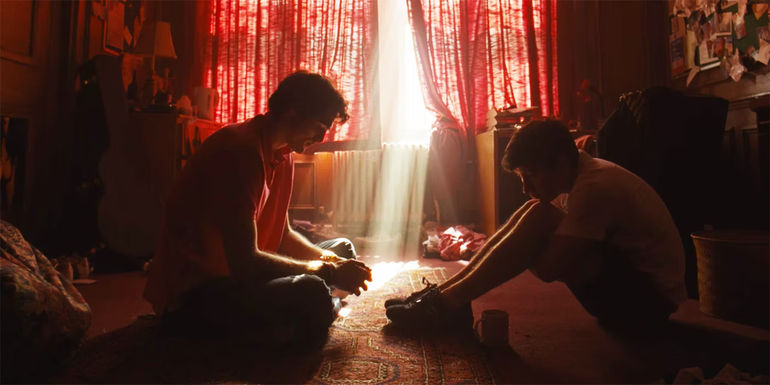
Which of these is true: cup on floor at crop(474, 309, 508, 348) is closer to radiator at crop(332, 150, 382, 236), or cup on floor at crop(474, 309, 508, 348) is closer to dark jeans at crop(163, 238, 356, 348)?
dark jeans at crop(163, 238, 356, 348)

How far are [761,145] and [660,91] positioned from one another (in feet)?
2.05

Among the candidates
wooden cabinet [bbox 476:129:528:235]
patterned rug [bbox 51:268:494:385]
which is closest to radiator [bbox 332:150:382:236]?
wooden cabinet [bbox 476:129:528:235]

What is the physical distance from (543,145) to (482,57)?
264cm

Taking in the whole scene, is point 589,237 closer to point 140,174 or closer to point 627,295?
point 627,295

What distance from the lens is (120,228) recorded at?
9.51 ft

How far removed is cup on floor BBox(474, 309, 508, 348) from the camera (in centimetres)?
151

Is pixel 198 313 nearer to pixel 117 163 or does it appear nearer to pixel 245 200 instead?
pixel 245 200

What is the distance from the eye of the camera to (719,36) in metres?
2.88

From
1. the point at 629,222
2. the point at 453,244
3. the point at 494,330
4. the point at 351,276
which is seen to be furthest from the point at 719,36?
the point at 351,276

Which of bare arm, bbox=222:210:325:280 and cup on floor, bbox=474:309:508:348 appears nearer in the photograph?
bare arm, bbox=222:210:325:280

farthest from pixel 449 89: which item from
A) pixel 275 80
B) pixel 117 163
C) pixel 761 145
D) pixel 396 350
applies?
pixel 396 350

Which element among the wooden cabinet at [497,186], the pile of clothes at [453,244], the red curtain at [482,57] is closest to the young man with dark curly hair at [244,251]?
the pile of clothes at [453,244]

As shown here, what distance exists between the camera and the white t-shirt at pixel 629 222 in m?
1.39

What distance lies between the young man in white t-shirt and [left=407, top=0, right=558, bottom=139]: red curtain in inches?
96.5
